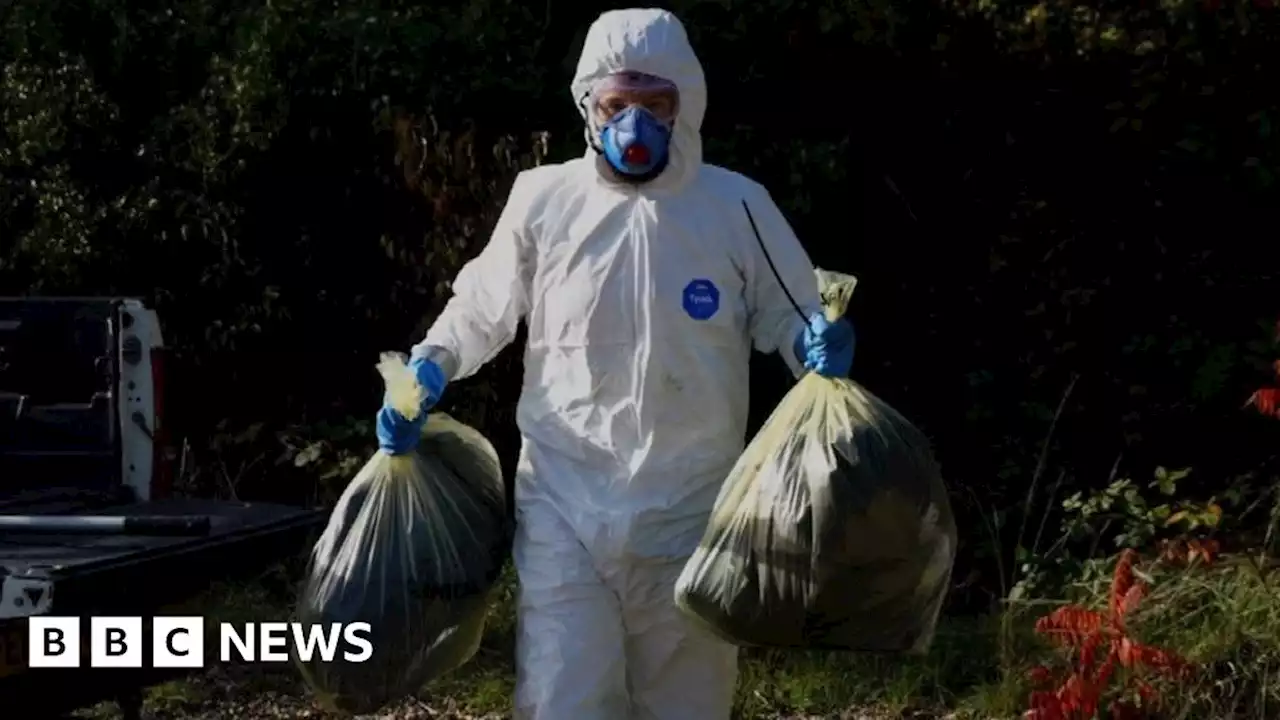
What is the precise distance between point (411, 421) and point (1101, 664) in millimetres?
1949

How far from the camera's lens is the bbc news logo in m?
3.41

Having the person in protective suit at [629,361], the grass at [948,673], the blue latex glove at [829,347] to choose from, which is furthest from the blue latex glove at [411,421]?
the grass at [948,673]

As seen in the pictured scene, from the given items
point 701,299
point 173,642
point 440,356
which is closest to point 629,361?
point 701,299

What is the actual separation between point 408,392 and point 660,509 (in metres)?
0.49

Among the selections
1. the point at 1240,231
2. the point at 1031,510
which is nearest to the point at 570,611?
the point at 1031,510

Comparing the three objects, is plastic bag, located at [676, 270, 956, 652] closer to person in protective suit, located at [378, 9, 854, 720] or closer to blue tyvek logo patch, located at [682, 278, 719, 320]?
person in protective suit, located at [378, 9, 854, 720]

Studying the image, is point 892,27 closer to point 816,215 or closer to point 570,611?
point 816,215

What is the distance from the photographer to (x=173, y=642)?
14.0 ft

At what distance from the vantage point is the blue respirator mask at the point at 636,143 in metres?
3.39

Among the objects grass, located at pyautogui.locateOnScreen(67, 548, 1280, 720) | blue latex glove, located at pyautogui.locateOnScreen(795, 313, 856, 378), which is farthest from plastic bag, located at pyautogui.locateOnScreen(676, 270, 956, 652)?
grass, located at pyautogui.locateOnScreen(67, 548, 1280, 720)

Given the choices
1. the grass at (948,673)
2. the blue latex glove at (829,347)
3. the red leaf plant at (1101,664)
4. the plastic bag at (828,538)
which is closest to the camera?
the plastic bag at (828,538)

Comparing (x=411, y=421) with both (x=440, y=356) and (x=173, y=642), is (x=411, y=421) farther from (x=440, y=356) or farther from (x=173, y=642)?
(x=173, y=642)

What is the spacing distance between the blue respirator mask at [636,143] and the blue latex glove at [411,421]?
1.61 ft

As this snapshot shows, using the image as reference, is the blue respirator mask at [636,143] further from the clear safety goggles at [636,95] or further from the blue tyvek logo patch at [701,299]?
the blue tyvek logo patch at [701,299]
